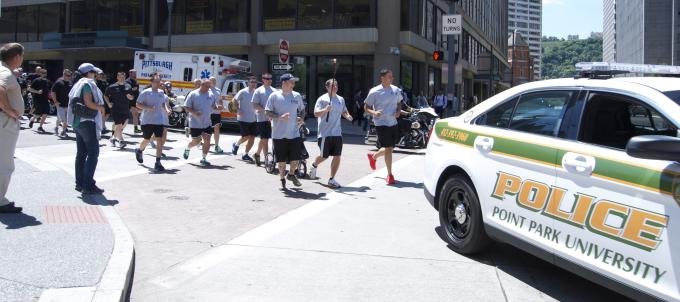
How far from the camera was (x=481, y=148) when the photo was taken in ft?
17.7

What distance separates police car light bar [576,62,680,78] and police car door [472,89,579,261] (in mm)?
308

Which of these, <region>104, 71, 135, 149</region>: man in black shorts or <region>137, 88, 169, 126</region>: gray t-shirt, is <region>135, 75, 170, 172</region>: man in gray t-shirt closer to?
<region>137, 88, 169, 126</region>: gray t-shirt

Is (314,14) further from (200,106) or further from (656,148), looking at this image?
(656,148)

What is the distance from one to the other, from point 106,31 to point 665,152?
35010 millimetres

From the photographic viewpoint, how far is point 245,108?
12.6 metres

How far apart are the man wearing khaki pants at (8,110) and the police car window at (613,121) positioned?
220 inches

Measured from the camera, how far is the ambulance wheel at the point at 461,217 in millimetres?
5453

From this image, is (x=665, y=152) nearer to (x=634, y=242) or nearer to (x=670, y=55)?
(x=634, y=242)

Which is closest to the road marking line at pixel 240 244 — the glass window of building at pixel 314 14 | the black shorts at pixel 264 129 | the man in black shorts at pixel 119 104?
the black shorts at pixel 264 129

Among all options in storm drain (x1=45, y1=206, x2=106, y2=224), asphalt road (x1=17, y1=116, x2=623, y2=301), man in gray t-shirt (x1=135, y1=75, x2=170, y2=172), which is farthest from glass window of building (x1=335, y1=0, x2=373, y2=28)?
storm drain (x1=45, y1=206, x2=106, y2=224)

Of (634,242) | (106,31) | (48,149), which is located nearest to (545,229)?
(634,242)

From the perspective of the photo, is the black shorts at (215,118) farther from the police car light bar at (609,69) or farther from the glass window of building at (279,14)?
the glass window of building at (279,14)

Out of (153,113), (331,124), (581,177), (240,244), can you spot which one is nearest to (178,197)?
Result: (331,124)

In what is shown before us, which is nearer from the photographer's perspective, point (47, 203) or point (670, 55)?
point (47, 203)
